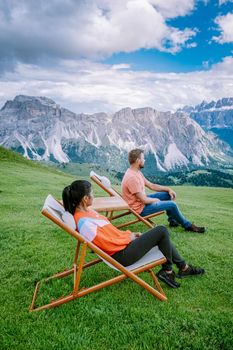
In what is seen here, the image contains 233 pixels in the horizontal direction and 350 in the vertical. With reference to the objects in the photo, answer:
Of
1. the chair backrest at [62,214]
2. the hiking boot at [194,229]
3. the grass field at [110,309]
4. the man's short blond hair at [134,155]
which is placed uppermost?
the man's short blond hair at [134,155]

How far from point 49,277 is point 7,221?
6.47 m

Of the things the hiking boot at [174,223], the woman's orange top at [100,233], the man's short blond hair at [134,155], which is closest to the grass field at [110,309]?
the woman's orange top at [100,233]

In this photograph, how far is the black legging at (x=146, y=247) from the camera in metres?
7.72

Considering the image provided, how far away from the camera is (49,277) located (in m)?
8.54

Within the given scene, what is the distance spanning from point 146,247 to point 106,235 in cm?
94

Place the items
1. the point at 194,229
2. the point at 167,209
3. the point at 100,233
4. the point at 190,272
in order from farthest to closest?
the point at 194,229 < the point at 167,209 < the point at 190,272 < the point at 100,233

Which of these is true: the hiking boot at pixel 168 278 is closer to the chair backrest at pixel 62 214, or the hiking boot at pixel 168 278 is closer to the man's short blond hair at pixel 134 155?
the chair backrest at pixel 62 214

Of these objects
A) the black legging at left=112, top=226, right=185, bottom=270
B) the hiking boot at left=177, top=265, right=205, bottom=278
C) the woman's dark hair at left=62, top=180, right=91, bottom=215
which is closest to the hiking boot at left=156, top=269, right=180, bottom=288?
the black legging at left=112, top=226, right=185, bottom=270

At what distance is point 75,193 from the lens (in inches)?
305

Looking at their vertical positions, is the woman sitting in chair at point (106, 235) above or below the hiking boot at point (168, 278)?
above

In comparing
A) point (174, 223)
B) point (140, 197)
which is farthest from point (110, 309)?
point (174, 223)

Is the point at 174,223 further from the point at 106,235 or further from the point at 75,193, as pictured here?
the point at 75,193

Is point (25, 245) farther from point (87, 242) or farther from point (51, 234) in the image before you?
point (87, 242)

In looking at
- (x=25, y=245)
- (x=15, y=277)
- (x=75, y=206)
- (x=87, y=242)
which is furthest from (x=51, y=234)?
(x=87, y=242)
